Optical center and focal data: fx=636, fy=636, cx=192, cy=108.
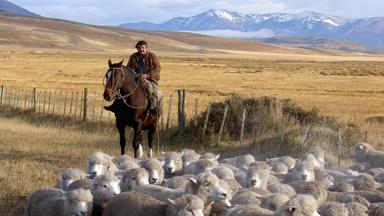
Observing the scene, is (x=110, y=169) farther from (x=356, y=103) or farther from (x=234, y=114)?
(x=356, y=103)

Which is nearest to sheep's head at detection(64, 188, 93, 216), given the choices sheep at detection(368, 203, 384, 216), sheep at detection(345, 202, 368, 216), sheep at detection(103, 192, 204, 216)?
sheep at detection(103, 192, 204, 216)

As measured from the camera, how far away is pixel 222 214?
29.7ft

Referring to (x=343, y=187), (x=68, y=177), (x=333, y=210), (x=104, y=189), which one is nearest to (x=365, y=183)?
(x=343, y=187)

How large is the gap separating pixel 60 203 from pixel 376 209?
457cm

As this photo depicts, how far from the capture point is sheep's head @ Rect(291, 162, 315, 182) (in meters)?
11.7

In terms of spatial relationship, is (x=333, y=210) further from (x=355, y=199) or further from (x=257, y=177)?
(x=257, y=177)

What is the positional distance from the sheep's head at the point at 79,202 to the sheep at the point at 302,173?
4.22 metres

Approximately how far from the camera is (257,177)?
10.9 metres

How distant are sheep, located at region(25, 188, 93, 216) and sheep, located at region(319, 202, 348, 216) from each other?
3312 millimetres

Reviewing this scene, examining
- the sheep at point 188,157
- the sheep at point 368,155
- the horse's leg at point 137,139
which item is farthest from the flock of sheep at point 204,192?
the horse's leg at point 137,139

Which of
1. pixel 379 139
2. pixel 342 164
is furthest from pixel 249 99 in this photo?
pixel 342 164

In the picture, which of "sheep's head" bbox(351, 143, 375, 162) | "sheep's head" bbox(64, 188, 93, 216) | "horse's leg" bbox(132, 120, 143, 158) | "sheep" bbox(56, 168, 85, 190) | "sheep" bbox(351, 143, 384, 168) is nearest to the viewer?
"sheep's head" bbox(64, 188, 93, 216)

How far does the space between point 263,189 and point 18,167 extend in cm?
709

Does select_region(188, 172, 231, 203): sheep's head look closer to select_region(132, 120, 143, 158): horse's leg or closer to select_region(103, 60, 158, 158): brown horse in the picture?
select_region(103, 60, 158, 158): brown horse
